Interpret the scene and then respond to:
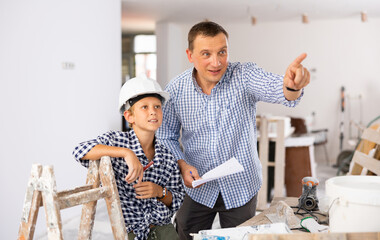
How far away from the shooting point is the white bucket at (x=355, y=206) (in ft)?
3.31

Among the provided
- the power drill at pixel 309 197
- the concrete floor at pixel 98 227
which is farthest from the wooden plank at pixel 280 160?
the power drill at pixel 309 197

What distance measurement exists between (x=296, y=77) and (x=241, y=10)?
20.5ft

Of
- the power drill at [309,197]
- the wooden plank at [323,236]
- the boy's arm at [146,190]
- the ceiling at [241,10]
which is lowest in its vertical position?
the power drill at [309,197]

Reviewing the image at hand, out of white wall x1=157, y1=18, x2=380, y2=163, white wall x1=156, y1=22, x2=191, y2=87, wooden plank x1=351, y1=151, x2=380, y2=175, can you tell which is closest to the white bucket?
wooden plank x1=351, y1=151, x2=380, y2=175

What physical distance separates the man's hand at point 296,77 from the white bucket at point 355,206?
0.41m

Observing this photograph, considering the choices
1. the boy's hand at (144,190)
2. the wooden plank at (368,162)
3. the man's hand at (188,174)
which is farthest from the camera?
the wooden plank at (368,162)

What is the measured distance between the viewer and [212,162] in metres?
1.95

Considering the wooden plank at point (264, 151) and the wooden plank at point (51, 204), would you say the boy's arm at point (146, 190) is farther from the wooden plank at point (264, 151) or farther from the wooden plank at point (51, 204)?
the wooden plank at point (264, 151)

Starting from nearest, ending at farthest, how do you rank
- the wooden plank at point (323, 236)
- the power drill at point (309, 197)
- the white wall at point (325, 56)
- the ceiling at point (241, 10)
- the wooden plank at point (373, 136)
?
the wooden plank at point (323, 236)
the power drill at point (309, 197)
the wooden plank at point (373, 136)
the ceiling at point (241, 10)
the white wall at point (325, 56)

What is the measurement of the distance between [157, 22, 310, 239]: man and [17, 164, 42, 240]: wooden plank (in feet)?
2.29

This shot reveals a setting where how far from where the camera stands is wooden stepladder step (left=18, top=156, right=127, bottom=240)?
1136 millimetres

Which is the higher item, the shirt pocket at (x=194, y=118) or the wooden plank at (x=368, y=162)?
the shirt pocket at (x=194, y=118)

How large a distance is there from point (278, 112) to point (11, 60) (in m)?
6.12

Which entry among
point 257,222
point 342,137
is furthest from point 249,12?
point 257,222
